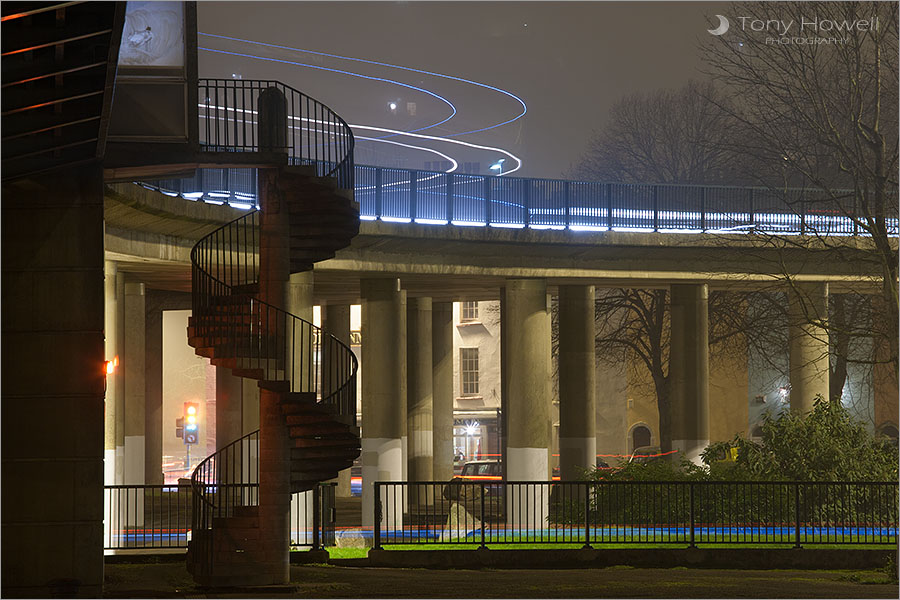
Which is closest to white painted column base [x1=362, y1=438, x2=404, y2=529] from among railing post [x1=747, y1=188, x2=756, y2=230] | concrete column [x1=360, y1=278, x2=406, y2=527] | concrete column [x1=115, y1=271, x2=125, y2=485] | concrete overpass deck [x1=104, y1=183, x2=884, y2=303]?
concrete column [x1=360, y1=278, x2=406, y2=527]

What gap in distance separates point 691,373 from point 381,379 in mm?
9048

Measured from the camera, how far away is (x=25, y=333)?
1462 centimetres

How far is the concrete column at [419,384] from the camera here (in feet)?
127

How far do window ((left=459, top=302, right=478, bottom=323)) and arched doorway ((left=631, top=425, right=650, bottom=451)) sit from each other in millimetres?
11526

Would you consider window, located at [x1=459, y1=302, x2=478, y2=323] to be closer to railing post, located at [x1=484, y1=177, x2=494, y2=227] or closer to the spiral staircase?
railing post, located at [x1=484, y1=177, x2=494, y2=227]

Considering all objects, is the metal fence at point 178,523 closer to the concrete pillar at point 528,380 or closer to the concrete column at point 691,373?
the concrete pillar at point 528,380

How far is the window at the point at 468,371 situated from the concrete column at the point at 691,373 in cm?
2966

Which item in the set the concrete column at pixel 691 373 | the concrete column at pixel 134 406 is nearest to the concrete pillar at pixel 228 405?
the concrete column at pixel 134 406

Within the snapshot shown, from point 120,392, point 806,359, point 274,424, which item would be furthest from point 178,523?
point 806,359

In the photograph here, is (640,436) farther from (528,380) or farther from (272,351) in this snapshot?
(272,351)

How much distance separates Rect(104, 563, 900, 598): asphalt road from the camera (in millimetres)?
16625

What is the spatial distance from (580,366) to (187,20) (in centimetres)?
2080

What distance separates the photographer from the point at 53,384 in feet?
47.7

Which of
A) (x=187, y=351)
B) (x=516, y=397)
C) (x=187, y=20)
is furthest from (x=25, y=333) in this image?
(x=187, y=351)
